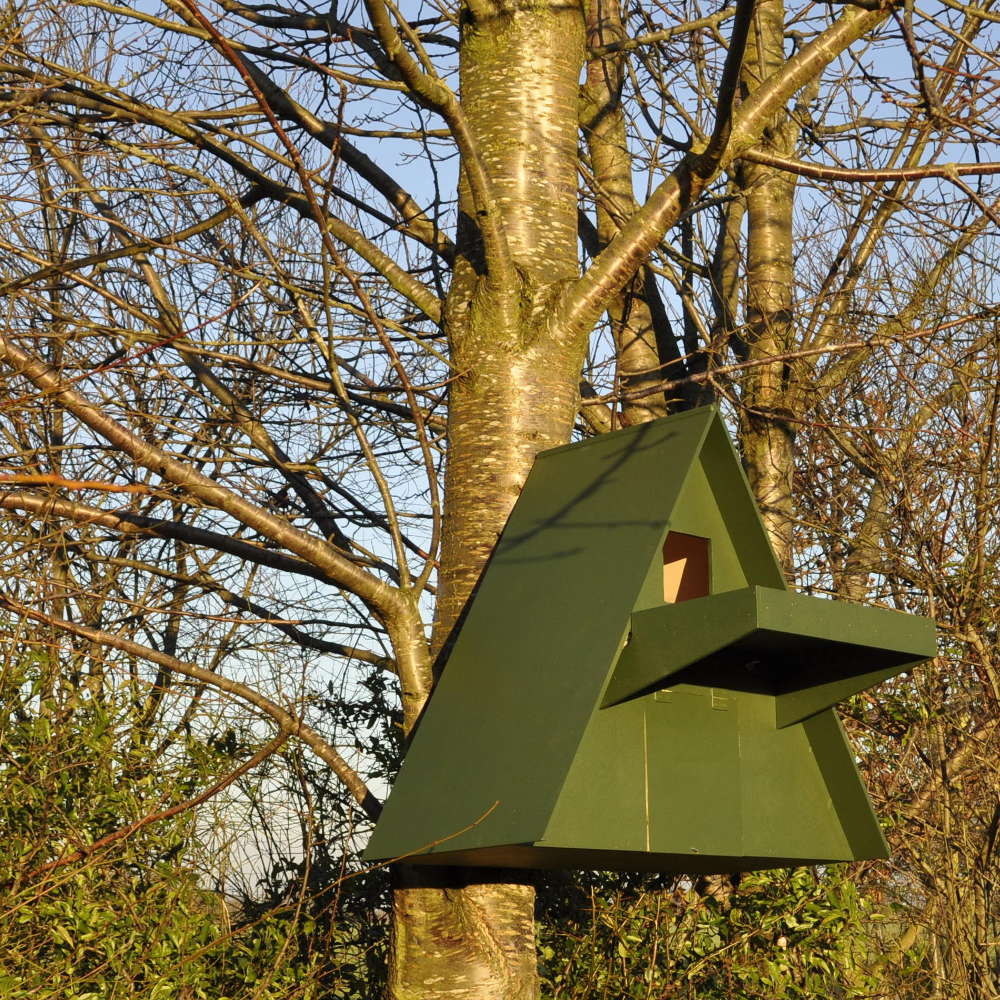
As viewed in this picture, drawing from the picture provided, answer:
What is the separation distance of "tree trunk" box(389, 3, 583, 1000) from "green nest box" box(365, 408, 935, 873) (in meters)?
0.12

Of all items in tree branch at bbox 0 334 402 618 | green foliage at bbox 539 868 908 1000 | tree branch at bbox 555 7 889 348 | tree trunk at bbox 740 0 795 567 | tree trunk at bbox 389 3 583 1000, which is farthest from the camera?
tree trunk at bbox 740 0 795 567

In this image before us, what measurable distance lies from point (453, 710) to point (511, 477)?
27.6 inches

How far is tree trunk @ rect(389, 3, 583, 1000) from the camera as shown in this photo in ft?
10.6

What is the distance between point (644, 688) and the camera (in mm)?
2885

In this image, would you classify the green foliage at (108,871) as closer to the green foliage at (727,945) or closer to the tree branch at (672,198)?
the green foliage at (727,945)

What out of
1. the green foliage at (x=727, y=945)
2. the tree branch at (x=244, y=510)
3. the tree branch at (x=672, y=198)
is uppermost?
the tree branch at (x=672, y=198)

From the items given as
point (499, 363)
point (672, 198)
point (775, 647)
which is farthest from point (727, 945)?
point (672, 198)

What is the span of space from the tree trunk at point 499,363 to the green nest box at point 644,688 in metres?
0.12

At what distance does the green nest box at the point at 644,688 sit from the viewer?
2.85 m

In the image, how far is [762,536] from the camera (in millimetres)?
3283

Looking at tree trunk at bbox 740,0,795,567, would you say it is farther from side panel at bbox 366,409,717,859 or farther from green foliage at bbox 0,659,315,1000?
green foliage at bbox 0,659,315,1000

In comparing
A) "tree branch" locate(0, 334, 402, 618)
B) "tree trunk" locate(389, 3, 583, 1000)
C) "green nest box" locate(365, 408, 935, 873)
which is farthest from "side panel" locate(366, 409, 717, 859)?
"tree branch" locate(0, 334, 402, 618)

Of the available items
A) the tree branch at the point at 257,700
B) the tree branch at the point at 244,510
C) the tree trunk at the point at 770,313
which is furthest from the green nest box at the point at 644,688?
the tree trunk at the point at 770,313

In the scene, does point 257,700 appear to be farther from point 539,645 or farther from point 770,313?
point 770,313
